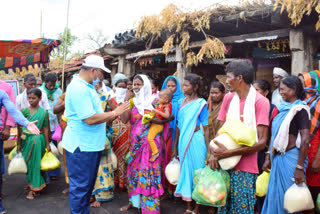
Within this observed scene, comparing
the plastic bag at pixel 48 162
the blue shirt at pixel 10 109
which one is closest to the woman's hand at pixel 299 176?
the blue shirt at pixel 10 109

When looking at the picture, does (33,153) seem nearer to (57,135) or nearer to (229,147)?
(57,135)

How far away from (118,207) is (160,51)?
14.4 feet

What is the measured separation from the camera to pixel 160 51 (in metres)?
7.19

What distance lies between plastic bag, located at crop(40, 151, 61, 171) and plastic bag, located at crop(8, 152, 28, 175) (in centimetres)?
25

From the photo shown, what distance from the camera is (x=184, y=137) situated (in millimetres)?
3588

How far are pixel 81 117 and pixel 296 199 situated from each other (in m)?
2.24

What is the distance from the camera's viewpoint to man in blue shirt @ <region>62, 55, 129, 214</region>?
2.73m

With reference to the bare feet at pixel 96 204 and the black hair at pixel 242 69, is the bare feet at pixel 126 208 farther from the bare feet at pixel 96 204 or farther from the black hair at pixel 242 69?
the black hair at pixel 242 69

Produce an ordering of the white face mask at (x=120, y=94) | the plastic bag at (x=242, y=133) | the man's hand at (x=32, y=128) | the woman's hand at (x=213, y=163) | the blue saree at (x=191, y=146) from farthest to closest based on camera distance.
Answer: the white face mask at (x=120, y=94)
the blue saree at (x=191, y=146)
the man's hand at (x=32, y=128)
the woman's hand at (x=213, y=163)
the plastic bag at (x=242, y=133)

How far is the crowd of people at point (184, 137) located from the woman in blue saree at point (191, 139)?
1 cm

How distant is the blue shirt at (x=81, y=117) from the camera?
107 inches

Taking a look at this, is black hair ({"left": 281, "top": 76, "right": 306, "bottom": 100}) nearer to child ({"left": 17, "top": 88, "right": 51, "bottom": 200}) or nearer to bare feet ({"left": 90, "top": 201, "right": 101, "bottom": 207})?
bare feet ({"left": 90, "top": 201, "right": 101, "bottom": 207})

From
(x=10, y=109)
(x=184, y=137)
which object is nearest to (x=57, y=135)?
(x=10, y=109)

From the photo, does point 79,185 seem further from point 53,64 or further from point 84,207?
point 53,64
